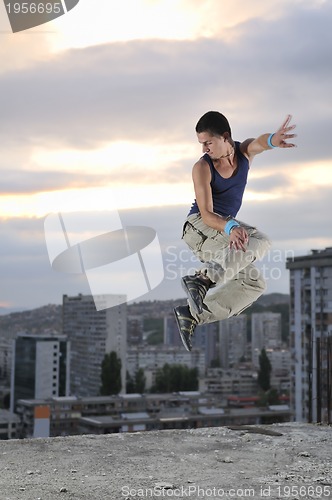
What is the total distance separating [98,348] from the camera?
59312mm

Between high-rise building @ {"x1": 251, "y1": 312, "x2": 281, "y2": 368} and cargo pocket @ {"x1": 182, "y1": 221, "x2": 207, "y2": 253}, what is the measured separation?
70.2 meters

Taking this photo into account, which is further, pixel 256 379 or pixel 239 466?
pixel 256 379

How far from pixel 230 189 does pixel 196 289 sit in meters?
0.65

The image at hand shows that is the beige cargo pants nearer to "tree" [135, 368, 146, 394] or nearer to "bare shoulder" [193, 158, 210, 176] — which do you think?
"bare shoulder" [193, 158, 210, 176]

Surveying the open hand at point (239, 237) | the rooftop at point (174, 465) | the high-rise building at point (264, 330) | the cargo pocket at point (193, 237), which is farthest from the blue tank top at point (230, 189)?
the high-rise building at point (264, 330)

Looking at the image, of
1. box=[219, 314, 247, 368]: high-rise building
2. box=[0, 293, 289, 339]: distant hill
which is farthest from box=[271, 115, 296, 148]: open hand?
box=[219, 314, 247, 368]: high-rise building

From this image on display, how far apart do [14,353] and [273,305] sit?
28921 millimetres

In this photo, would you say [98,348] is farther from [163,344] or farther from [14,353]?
[163,344]

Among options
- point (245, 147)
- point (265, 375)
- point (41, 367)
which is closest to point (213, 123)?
point (245, 147)

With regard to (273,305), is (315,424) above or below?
below

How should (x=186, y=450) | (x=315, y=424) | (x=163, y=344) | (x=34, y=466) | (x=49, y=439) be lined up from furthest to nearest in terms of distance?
1. (x=163, y=344)
2. (x=315, y=424)
3. (x=49, y=439)
4. (x=186, y=450)
5. (x=34, y=466)

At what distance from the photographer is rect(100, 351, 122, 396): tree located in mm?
56947

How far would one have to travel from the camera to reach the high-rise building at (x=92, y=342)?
193ft

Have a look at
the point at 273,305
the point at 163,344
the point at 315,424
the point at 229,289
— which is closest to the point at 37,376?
the point at 163,344
